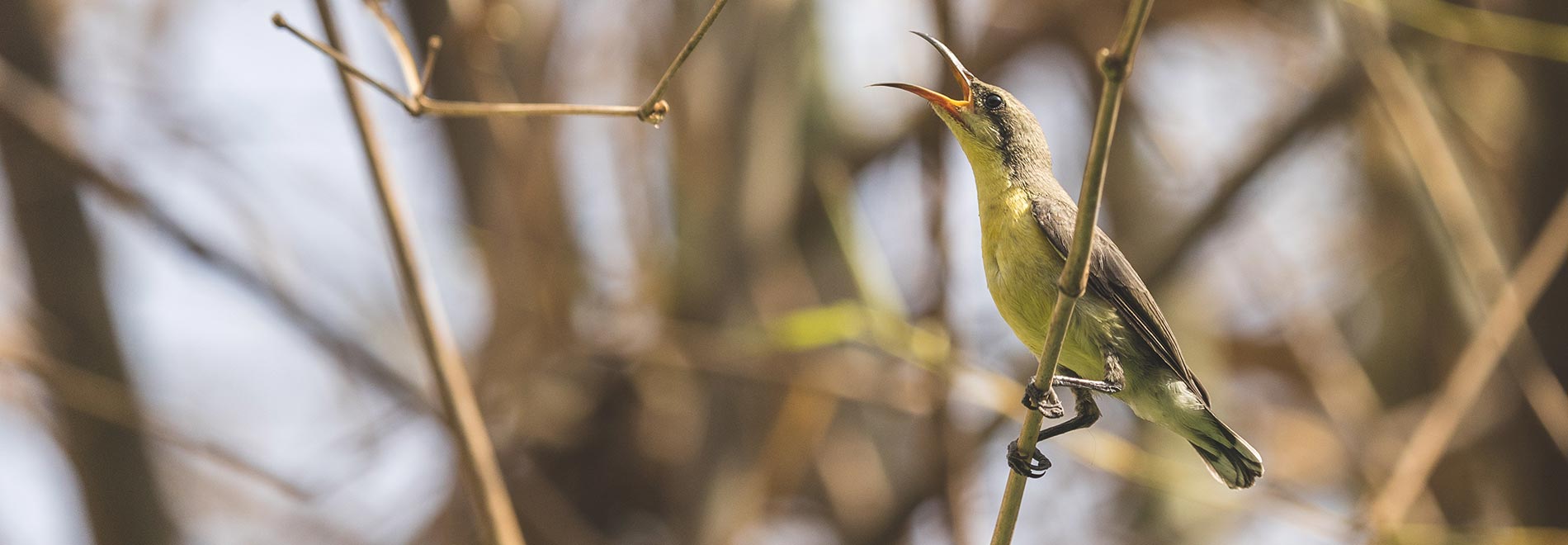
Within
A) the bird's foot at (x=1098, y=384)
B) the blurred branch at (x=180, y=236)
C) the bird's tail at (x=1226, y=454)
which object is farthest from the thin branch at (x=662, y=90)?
the blurred branch at (x=180, y=236)

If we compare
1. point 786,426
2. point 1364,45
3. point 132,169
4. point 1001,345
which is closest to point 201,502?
point 132,169

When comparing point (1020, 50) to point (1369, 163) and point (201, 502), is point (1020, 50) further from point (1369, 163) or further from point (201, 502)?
point (201, 502)

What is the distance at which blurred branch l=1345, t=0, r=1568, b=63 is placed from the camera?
4266 millimetres

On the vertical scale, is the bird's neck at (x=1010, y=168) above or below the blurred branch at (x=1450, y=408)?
above

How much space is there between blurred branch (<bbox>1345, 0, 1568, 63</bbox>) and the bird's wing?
8.17 ft

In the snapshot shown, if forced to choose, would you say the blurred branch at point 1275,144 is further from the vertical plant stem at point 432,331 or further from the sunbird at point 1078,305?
the vertical plant stem at point 432,331

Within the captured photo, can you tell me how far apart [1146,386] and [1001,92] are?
75cm

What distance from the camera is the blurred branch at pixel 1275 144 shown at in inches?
169

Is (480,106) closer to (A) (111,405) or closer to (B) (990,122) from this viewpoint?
(B) (990,122)

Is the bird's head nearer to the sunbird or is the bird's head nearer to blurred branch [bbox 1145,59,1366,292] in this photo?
the sunbird

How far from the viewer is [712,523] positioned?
15.8 feet

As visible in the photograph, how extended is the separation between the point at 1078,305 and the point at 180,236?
3078mm

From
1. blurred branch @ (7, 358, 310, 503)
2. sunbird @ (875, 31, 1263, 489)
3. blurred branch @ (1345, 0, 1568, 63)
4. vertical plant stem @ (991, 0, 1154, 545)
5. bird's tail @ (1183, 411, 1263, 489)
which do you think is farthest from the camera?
blurred branch @ (1345, 0, 1568, 63)

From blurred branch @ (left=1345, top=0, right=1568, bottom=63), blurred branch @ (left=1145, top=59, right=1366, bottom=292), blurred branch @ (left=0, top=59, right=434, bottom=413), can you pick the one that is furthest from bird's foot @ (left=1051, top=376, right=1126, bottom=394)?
blurred branch @ (left=1345, top=0, right=1568, bottom=63)
